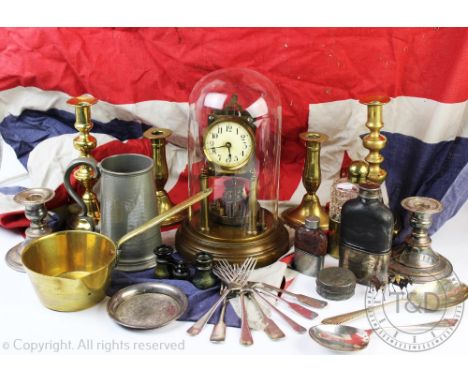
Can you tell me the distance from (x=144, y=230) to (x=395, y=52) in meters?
0.84

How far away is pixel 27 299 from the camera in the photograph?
58.1 inches

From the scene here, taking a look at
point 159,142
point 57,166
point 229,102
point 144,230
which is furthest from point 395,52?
point 57,166

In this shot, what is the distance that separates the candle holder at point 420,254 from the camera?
1.54m

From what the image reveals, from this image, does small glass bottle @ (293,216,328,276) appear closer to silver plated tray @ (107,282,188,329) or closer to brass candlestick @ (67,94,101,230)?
silver plated tray @ (107,282,188,329)

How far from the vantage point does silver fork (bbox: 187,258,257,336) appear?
1.37 m

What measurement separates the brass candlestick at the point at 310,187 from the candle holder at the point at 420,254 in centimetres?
25

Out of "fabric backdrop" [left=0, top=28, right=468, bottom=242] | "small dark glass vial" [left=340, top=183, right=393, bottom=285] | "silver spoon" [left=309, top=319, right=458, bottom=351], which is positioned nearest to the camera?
"silver spoon" [left=309, top=319, right=458, bottom=351]

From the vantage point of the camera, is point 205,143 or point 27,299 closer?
point 27,299

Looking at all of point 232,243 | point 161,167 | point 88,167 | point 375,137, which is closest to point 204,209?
point 232,243

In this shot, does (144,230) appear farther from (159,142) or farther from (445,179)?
(445,179)

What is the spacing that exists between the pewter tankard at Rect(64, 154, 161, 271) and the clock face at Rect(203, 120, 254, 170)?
147 millimetres
